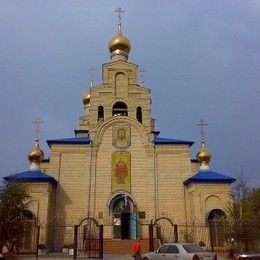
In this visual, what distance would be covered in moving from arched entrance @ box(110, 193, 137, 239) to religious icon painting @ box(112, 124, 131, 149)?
12.8 feet

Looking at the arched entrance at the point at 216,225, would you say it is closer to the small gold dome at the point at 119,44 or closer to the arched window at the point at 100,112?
the arched window at the point at 100,112

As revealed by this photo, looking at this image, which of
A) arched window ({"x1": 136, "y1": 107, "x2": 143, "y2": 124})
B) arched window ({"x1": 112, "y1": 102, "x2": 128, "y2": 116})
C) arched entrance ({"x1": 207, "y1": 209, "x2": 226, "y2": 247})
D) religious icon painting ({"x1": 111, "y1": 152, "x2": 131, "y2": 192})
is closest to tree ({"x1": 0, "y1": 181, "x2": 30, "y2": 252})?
religious icon painting ({"x1": 111, "y1": 152, "x2": 131, "y2": 192})

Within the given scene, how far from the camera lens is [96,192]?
102 ft

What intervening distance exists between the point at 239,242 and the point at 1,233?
1232 cm

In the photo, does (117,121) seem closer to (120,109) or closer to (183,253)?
(120,109)

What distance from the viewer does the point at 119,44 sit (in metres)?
36.5

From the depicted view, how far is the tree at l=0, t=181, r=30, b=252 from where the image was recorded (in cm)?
1960

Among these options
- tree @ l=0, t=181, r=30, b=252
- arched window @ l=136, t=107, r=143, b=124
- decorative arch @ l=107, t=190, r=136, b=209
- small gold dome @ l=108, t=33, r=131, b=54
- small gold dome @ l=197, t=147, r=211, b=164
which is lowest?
tree @ l=0, t=181, r=30, b=252

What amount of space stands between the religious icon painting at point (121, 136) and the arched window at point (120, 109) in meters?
1.76

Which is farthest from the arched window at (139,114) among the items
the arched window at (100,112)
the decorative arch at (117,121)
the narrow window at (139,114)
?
the arched window at (100,112)

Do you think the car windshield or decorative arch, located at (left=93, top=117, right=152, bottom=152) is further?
decorative arch, located at (left=93, top=117, right=152, bottom=152)

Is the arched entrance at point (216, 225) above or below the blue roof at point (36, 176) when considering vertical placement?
below

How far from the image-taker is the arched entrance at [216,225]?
28156mm

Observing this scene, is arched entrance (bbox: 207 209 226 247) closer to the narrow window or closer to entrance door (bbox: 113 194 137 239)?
entrance door (bbox: 113 194 137 239)
